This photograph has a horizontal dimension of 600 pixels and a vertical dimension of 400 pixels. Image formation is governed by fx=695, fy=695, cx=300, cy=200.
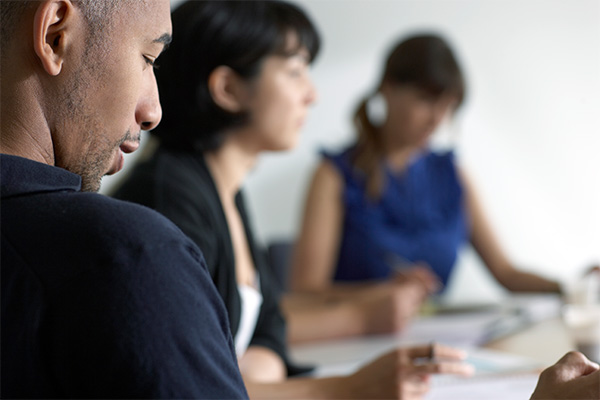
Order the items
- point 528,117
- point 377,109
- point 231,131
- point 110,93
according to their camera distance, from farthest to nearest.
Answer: point 528,117, point 377,109, point 231,131, point 110,93

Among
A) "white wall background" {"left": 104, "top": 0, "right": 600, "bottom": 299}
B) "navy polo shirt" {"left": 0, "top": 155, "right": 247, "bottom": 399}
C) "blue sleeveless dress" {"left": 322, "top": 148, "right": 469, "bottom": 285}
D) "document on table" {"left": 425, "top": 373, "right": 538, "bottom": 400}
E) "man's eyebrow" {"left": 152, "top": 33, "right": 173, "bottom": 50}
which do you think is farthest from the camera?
"white wall background" {"left": 104, "top": 0, "right": 600, "bottom": 299}

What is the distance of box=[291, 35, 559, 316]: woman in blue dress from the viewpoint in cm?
195

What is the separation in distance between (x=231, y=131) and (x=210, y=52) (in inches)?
6.1

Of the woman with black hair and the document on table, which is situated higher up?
the woman with black hair

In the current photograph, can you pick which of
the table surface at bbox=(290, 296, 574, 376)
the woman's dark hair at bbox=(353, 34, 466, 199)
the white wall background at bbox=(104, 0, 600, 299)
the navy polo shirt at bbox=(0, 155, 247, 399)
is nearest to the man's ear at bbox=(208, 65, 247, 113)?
the table surface at bbox=(290, 296, 574, 376)

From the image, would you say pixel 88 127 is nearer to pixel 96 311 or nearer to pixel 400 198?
pixel 96 311

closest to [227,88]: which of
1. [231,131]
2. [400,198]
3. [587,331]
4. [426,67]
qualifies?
[231,131]

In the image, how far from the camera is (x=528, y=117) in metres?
3.32

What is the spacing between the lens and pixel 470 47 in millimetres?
3256

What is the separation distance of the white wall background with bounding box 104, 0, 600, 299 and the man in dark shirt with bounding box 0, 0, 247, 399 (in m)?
2.74

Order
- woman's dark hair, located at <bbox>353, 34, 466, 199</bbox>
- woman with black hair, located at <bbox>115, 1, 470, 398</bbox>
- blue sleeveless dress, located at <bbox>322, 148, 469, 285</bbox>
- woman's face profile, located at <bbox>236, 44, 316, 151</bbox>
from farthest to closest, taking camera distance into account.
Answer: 1. blue sleeveless dress, located at <bbox>322, 148, 469, 285</bbox>
2. woman's dark hair, located at <bbox>353, 34, 466, 199</bbox>
3. woman's face profile, located at <bbox>236, 44, 316, 151</bbox>
4. woman with black hair, located at <bbox>115, 1, 470, 398</bbox>

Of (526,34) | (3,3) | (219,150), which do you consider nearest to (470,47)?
(526,34)

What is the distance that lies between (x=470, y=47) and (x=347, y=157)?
1.45 m

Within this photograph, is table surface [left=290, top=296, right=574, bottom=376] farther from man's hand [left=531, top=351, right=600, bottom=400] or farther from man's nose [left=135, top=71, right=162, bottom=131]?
man's nose [left=135, top=71, right=162, bottom=131]
